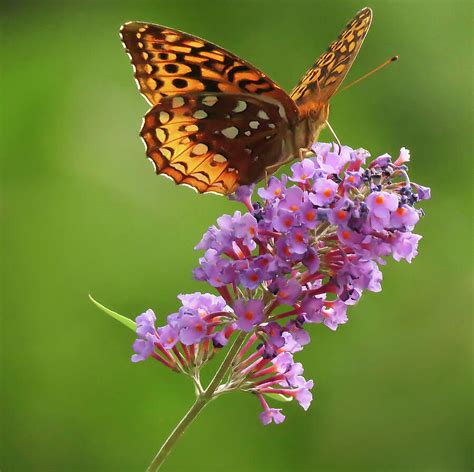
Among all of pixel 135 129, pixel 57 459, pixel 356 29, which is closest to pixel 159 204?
pixel 135 129

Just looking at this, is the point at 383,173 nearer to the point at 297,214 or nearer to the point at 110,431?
the point at 297,214

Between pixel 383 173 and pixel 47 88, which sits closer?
pixel 383 173

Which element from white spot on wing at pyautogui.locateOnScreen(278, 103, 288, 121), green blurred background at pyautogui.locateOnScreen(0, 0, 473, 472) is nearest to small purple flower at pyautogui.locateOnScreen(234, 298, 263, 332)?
white spot on wing at pyautogui.locateOnScreen(278, 103, 288, 121)

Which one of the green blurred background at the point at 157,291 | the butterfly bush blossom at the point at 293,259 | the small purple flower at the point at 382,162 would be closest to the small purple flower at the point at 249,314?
the butterfly bush blossom at the point at 293,259

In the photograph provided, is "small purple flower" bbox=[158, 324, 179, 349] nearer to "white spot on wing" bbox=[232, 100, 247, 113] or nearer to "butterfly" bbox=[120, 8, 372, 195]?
"butterfly" bbox=[120, 8, 372, 195]

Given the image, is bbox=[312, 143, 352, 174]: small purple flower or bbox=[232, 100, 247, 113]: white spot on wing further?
bbox=[232, 100, 247, 113]: white spot on wing

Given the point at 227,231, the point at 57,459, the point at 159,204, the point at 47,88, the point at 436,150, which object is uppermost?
the point at 436,150

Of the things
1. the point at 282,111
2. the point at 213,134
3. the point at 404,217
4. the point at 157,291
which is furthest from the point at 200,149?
the point at 157,291

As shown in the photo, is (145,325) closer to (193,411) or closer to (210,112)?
(193,411)
